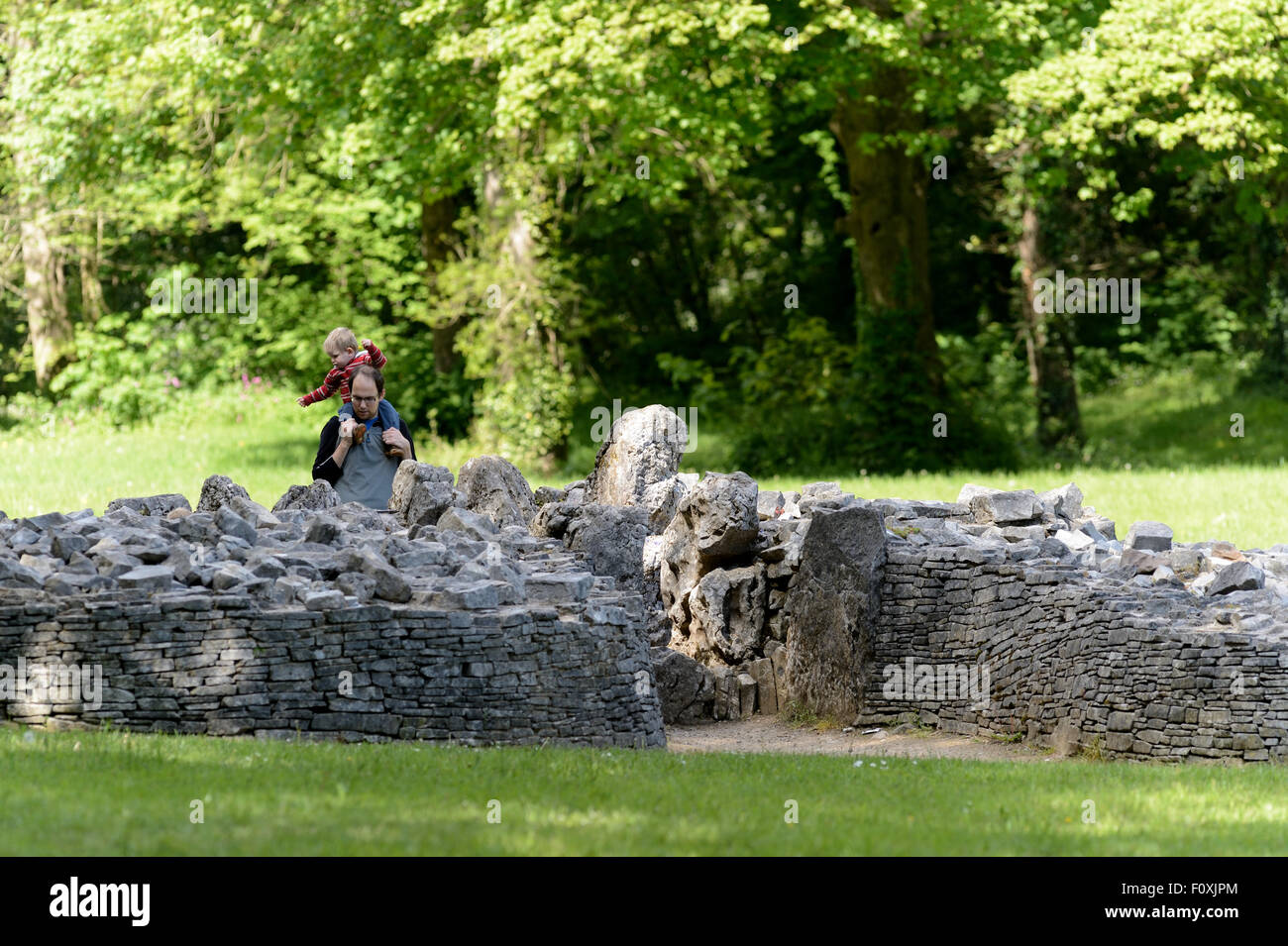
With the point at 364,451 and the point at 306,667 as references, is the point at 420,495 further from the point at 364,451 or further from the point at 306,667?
the point at 306,667

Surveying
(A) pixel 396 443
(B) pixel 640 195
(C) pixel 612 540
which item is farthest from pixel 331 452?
(B) pixel 640 195

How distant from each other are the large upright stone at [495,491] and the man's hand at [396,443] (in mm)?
1602

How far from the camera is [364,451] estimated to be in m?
13.2

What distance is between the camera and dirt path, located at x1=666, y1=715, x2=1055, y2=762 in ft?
36.7

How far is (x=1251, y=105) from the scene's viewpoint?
22.1 m

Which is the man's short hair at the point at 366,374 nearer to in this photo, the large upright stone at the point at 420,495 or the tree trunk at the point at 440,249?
the large upright stone at the point at 420,495

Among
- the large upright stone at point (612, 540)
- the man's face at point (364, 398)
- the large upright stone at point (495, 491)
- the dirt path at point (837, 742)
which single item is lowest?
the dirt path at point (837, 742)

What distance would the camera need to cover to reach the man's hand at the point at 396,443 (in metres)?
12.9

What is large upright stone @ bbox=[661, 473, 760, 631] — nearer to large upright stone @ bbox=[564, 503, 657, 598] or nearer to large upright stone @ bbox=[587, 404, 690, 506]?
large upright stone @ bbox=[564, 503, 657, 598]

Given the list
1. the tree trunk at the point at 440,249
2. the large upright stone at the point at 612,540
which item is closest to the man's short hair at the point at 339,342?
the large upright stone at the point at 612,540

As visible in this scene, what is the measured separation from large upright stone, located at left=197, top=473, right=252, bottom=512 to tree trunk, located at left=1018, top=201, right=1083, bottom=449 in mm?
17191

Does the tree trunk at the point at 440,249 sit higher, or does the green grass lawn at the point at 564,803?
the tree trunk at the point at 440,249

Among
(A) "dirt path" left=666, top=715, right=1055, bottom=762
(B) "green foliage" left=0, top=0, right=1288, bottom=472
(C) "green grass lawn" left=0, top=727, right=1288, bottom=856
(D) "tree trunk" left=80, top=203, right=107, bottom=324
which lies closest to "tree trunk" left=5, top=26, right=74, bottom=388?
(B) "green foliage" left=0, top=0, right=1288, bottom=472
